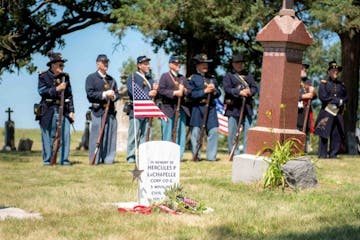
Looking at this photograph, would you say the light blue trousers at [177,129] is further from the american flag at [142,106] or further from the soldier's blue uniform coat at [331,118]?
the soldier's blue uniform coat at [331,118]

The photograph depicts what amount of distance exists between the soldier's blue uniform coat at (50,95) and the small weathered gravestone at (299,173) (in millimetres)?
4934

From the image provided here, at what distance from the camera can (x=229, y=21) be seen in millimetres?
17422

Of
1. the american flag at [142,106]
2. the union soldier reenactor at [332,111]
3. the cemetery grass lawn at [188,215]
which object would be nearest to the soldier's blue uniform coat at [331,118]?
the union soldier reenactor at [332,111]

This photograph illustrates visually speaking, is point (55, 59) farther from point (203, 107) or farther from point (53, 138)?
point (203, 107)

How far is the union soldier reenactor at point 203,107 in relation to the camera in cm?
1338

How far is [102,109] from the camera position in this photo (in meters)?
12.7

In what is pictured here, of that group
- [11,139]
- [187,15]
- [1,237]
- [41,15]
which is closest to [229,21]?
[187,15]

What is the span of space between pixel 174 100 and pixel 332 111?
3681 mm

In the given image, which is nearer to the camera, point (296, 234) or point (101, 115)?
point (296, 234)

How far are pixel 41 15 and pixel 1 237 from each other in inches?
710

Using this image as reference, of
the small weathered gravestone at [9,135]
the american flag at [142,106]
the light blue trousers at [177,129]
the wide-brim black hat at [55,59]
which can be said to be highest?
the wide-brim black hat at [55,59]

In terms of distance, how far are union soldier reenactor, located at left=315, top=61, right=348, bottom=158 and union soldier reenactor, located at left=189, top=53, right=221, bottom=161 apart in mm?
2607

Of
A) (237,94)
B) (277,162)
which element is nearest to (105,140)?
(237,94)

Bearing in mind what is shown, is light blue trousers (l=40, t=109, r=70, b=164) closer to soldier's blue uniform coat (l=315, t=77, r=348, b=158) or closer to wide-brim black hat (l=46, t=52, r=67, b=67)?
wide-brim black hat (l=46, t=52, r=67, b=67)
